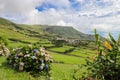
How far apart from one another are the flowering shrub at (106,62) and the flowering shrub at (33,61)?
8841mm

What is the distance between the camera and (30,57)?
13453mm

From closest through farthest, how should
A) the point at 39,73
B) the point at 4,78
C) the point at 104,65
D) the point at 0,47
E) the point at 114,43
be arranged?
1. the point at 114,43
2. the point at 104,65
3. the point at 4,78
4. the point at 39,73
5. the point at 0,47

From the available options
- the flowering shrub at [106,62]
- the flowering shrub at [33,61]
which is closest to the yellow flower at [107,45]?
the flowering shrub at [106,62]

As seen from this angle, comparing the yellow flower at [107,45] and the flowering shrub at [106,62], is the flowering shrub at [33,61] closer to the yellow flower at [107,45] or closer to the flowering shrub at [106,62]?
the flowering shrub at [106,62]

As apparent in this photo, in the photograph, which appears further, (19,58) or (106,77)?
(19,58)

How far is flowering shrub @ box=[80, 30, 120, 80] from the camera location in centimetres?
395

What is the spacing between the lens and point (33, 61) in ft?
44.0

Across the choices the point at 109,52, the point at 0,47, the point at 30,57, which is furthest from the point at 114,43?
the point at 0,47

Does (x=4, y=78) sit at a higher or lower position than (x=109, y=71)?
lower

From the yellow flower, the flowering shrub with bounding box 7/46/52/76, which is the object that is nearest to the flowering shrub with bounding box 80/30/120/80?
the yellow flower

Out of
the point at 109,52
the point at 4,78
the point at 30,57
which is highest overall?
the point at 109,52

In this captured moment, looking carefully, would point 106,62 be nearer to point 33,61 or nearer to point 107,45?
point 107,45

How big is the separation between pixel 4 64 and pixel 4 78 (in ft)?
11.5

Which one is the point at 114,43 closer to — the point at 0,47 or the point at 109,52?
the point at 109,52
